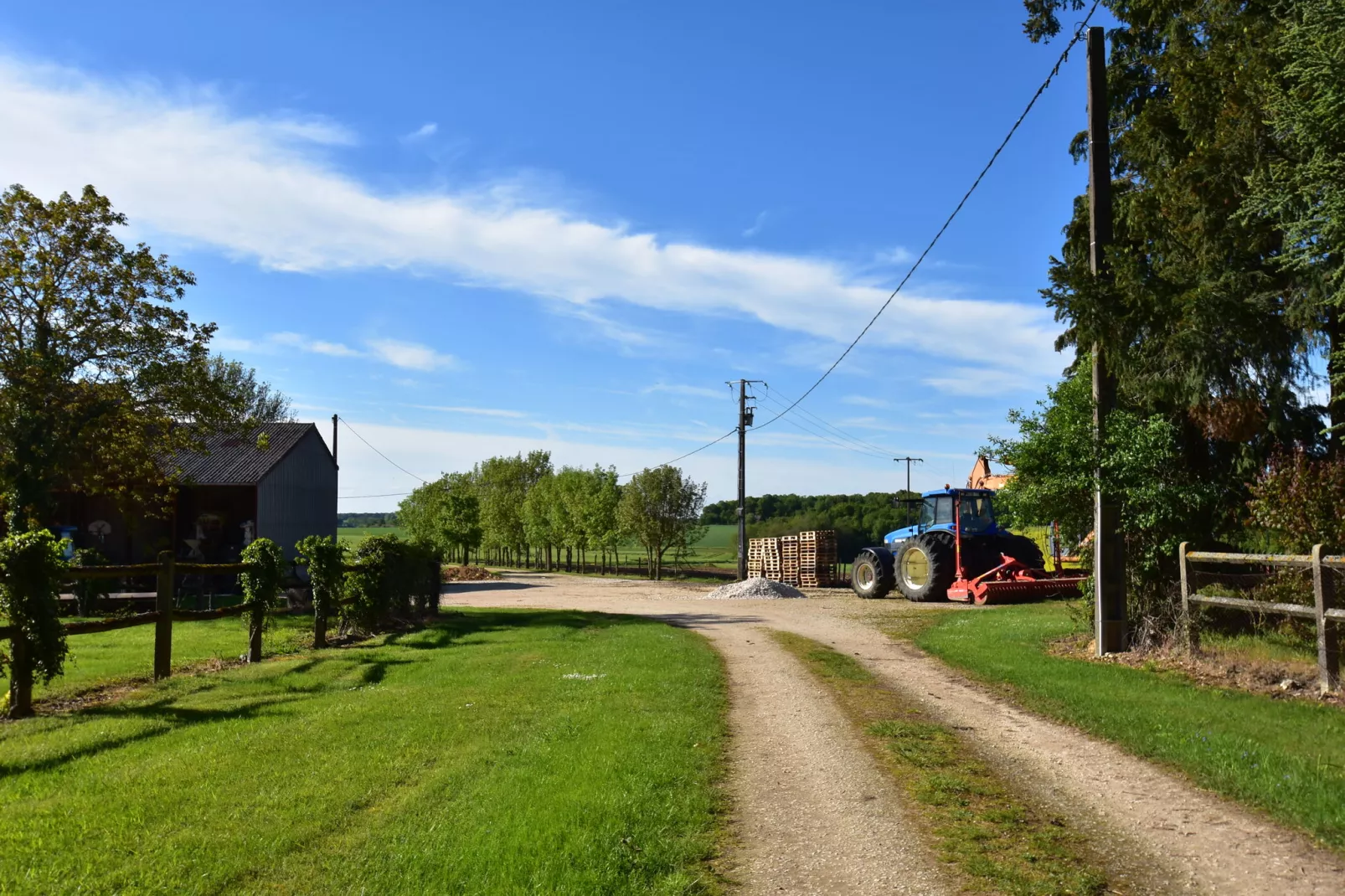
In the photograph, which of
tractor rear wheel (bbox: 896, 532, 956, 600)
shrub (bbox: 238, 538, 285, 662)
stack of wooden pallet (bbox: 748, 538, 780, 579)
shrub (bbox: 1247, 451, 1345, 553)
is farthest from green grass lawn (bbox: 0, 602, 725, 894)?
stack of wooden pallet (bbox: 748, 538, 780, 579)

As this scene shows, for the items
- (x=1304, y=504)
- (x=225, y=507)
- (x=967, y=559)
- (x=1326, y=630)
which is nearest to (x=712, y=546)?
(x=225, y=507)

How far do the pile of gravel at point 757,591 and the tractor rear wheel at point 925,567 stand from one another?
4.55 m

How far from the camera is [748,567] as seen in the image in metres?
42.0

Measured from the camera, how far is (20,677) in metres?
9.23

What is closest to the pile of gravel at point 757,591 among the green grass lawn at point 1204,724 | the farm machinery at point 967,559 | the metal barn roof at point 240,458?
the farm machinery at point 967,559

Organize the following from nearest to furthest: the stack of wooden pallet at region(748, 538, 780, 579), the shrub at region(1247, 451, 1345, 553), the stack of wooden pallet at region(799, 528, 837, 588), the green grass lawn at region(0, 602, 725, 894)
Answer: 1. the green grass lawn at region(0, 602, 725, 894)
2. the shrub at region(1247, 451, 1345, 553)
3. the stack of wooden pallet at region(799, 528, 837, 588)
4. the stack of wooden pallet at region(748, 538, 780, 579)

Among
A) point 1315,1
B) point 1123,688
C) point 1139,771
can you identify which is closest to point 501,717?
point 1139,771

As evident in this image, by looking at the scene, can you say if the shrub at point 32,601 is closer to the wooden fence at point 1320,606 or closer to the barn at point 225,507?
the wooden fence at point 1320,606

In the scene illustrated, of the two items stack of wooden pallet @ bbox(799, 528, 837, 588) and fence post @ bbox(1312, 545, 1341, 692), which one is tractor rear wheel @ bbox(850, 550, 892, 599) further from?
fence post @ bbox(1312, 545, 1341, 692)

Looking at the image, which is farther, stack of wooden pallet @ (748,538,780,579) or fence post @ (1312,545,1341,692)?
stack of wooden pallet @ (748,538,780,579)

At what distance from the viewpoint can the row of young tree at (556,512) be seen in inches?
1837

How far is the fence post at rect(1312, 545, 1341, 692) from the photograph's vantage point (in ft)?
32.1

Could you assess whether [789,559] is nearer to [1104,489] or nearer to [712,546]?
[1104,489]

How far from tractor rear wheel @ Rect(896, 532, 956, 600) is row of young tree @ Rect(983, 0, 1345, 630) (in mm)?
10365
